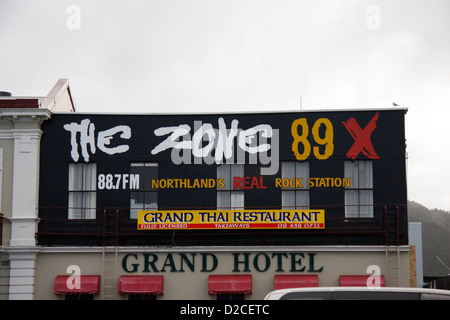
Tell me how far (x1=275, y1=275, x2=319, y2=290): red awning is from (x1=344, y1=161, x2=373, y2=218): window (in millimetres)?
2887

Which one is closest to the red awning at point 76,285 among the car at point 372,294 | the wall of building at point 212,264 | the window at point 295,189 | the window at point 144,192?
the wall of building at point 212,264

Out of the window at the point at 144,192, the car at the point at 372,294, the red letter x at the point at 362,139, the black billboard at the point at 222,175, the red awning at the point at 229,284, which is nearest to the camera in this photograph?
the car at the point at 372,294

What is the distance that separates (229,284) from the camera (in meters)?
28.9

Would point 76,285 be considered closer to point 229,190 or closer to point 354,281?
point 229,190

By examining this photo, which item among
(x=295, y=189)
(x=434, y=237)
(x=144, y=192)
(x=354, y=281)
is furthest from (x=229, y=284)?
(x=434, y=237)

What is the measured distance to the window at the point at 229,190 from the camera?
3006cm

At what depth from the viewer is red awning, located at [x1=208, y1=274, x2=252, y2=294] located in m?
28.8

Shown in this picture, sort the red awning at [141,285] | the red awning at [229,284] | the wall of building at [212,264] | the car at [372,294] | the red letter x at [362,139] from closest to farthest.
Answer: the car at [372,294], the red awning at [229,284], the red awning at [141,285], the wall of building at [212,264], the red letter x at [362,139]

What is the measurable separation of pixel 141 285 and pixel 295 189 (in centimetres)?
706

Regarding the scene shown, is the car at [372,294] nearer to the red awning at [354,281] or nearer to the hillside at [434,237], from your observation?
the red awning at [354,281]

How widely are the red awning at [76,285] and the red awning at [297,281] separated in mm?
6915

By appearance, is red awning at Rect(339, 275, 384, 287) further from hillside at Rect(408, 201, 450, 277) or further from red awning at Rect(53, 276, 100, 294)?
hillside at Rect(408, 201, 450, 277)
